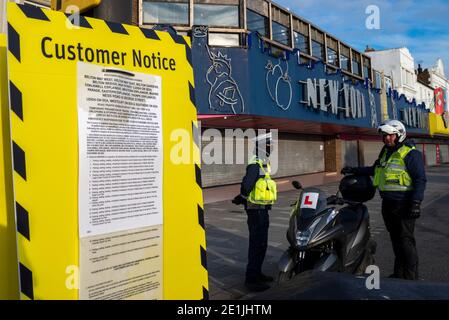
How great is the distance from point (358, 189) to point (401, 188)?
51cm

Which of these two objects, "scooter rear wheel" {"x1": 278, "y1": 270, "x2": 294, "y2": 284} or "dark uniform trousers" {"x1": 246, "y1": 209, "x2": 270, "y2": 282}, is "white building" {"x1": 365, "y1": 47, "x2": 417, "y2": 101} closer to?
"dark uniform trousers" {"x1": 246, "y1": 209, "x2": 270, "y2": 282}

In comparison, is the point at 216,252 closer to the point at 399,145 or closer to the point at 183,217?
the point at 399,145

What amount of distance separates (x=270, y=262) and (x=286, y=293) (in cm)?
423

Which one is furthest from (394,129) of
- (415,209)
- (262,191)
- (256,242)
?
(256,242)

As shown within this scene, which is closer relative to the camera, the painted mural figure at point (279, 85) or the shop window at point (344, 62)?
the painted mural figure at point (279, 85)

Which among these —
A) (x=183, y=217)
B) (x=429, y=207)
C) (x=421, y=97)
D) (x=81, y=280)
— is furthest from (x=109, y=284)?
(x=421, y=97)

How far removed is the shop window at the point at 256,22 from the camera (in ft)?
45.1

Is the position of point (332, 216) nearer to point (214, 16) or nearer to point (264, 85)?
point (264, 85)

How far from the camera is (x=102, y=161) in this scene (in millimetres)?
1841

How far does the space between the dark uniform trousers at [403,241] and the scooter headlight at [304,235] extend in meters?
1.35

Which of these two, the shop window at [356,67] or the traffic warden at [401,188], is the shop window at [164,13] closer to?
the traffic warden at [401,188]

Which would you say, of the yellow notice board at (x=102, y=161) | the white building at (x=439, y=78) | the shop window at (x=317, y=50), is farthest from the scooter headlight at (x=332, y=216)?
the white building at (x=439, y=78)

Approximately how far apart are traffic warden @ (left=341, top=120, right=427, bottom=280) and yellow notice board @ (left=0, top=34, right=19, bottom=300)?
12.9 feet

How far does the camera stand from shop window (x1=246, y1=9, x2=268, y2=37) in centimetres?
1376
